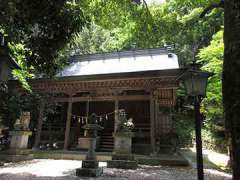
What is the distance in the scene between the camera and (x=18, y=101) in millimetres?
11609

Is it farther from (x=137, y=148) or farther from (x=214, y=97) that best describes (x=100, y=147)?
(x=214, y=97)

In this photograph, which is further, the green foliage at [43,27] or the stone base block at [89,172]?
the stone base block at [89,172]

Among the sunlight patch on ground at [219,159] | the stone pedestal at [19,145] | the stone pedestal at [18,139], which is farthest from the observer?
the sunlight patch on ground at [219,159]

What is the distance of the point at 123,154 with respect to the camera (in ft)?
25.9

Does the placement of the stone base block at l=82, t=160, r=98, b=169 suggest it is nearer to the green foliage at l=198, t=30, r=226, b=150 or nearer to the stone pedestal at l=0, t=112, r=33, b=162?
the stone pedestal at l=0, t=112, r=33, b=162

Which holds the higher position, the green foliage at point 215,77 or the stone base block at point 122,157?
the green foliage at point 215,77

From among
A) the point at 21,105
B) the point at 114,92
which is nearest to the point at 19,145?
the point at 21,105

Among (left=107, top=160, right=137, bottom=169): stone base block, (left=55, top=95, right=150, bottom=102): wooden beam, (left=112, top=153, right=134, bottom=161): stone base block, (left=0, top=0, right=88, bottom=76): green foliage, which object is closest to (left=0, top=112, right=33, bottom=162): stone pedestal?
(left=55, top=95, right=150, bottom=102): wooden beam

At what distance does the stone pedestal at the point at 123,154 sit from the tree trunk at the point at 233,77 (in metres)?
5.78

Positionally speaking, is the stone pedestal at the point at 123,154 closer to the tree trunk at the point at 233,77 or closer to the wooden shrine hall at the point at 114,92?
the wooden shrine hall at the point at 114,92

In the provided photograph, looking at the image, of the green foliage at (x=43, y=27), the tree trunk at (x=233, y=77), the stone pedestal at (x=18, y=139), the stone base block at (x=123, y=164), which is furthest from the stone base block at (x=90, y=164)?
the tree trunk at (x=233, y=77)

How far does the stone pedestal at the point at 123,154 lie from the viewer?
7.66 metres

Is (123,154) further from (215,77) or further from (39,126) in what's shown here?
(39,126)

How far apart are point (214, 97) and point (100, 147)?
7022 millimetres
